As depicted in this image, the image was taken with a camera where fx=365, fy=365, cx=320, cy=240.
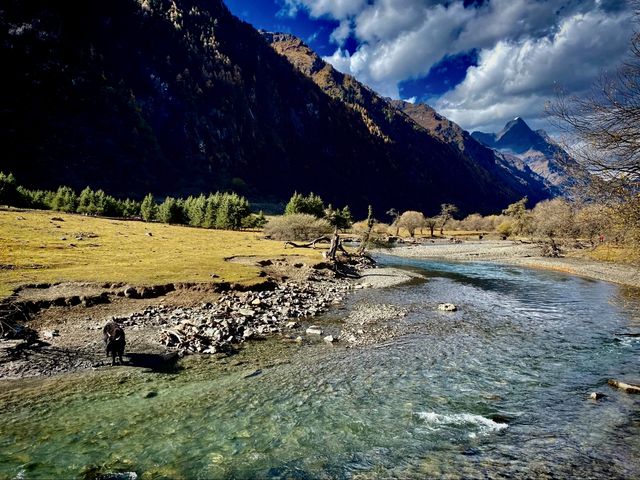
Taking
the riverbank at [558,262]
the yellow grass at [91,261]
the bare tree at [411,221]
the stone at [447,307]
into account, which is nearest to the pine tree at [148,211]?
the yellow grass at [91,261]

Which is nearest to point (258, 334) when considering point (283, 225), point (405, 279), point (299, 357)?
point (299, 357)

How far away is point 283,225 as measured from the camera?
101938 millimetres

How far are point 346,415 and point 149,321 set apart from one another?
55.2 feet

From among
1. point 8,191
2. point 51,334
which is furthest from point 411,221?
point 51,334

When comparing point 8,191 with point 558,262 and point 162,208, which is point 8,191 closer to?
point 162,208

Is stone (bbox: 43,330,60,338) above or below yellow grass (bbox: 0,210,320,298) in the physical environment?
below

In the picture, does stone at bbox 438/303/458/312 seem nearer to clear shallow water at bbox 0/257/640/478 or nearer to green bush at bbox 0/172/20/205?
clear shallow water at bbox 0/257/640/478

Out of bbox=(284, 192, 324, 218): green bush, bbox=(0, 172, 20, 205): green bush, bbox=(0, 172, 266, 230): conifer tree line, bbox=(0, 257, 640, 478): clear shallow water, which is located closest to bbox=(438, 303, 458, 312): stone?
bbox=(0, 257, 640, 478): clear shallow water

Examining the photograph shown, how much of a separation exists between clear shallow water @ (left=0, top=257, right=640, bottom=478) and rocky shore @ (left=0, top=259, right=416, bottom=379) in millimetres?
1728

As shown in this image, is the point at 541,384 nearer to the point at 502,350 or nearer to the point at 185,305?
Result: the point at 502,350

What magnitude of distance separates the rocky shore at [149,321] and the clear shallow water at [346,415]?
1728mm

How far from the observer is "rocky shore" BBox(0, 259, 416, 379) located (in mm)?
18500

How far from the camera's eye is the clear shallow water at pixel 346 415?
1106 centimetres

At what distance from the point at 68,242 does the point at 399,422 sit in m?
57.5
